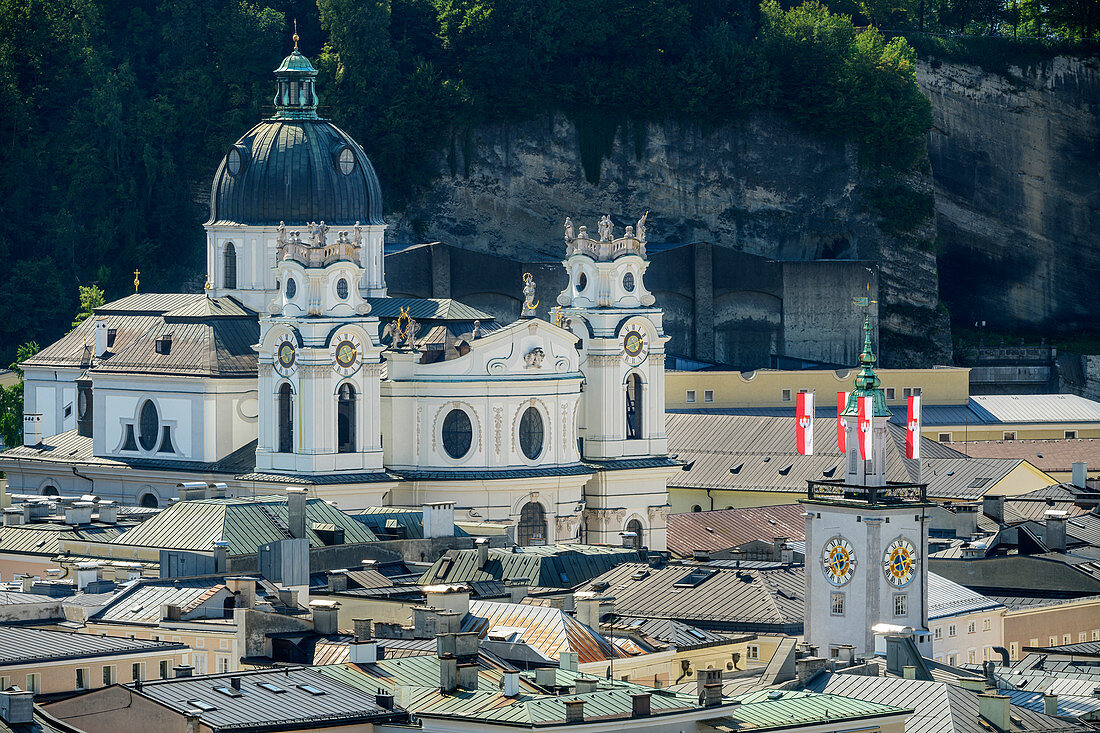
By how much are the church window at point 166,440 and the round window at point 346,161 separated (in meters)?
9.82

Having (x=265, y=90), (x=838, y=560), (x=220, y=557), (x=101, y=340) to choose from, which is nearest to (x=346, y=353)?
(x=101, y=340)

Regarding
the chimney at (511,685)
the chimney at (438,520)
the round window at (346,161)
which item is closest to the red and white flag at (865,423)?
the chimney at (511,685)

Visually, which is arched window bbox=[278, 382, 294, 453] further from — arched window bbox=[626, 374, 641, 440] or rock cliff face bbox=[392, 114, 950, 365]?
rock cliff face bbox=[392, 114, 950, 365]

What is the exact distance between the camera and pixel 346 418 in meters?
100

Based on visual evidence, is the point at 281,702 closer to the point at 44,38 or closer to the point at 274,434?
the point at 274,434

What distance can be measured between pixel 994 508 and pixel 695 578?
17.4 meters

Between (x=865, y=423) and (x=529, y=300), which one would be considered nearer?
(x=865, y=423)

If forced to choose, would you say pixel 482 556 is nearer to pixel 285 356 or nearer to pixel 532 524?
pixel 532 524

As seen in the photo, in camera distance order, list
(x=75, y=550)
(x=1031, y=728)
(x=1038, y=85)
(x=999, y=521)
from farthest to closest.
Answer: (x=1038, y=85)
(x=999, y=521)
(x=75, y=550)
(x=1031, y=728)

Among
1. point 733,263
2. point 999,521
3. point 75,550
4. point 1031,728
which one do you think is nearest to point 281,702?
point 1031,728

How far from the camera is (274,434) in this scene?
100m

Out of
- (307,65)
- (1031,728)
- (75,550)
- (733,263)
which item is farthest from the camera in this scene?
(733,263)

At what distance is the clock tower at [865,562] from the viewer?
68562 millimetres

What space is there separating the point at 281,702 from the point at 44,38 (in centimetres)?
8272
